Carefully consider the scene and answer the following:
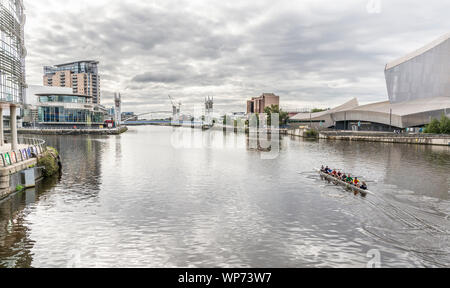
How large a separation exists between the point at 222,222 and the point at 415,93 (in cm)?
17910

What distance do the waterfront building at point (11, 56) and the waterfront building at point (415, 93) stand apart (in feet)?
469

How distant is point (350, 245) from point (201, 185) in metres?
24.2

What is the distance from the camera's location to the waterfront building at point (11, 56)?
145 feet

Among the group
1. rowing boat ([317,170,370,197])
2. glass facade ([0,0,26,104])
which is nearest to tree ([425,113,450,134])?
rowing boat ([317,170,370,197])

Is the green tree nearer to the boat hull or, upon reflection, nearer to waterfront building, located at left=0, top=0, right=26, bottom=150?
the boat hull

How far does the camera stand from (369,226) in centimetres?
2717

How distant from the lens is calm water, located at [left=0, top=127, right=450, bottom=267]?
21062mm

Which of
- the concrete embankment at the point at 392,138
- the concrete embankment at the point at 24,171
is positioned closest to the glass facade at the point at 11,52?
the concrete embankment at the point at 24,171

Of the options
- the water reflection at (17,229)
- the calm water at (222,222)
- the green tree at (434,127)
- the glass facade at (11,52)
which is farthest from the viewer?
the green tree at (434,127)

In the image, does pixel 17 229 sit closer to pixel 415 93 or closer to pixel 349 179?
pixel 349 179

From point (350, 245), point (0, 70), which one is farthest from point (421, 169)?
point (0, 70)

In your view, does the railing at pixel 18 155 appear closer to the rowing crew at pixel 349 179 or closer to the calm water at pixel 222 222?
the calm water at pixel 222 222

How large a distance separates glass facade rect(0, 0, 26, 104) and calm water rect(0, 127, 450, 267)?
1453 centimetres
